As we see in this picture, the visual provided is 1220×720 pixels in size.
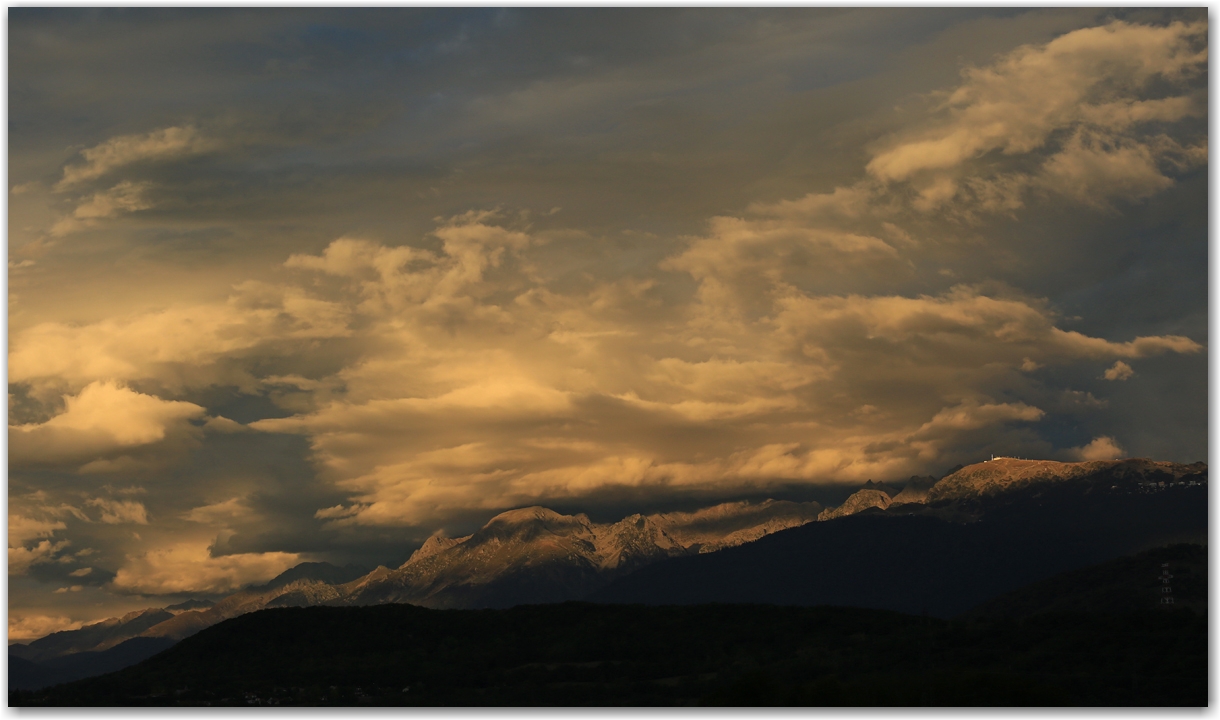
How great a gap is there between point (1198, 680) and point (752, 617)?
7143 centimetres

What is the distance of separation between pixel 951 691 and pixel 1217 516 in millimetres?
16851

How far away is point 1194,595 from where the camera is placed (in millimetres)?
165625

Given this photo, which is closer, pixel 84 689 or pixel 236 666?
pixel 84 689

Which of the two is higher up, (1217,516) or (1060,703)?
(1217,516)

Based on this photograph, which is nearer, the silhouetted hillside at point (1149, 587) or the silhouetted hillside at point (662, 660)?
the silhouetted hillside at point (662, 660)

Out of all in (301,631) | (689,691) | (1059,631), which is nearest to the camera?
(689,691)

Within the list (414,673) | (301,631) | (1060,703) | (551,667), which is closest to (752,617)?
(551,667)

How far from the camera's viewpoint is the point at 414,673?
418 ft

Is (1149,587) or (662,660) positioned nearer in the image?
(662,660)

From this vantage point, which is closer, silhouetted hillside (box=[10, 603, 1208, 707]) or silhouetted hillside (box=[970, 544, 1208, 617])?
silhouetted hillside (box=[10, 603, 1208, 707])

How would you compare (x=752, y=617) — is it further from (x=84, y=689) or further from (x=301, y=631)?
(x=84, y=689)

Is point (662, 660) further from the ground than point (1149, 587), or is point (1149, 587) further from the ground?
point (1149, 587)

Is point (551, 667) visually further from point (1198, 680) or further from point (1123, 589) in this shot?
point (1123, 589)

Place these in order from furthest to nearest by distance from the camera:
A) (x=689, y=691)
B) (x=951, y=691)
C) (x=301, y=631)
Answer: (x=301, y=631), (x=689, y=691), (x=951, y=691)
